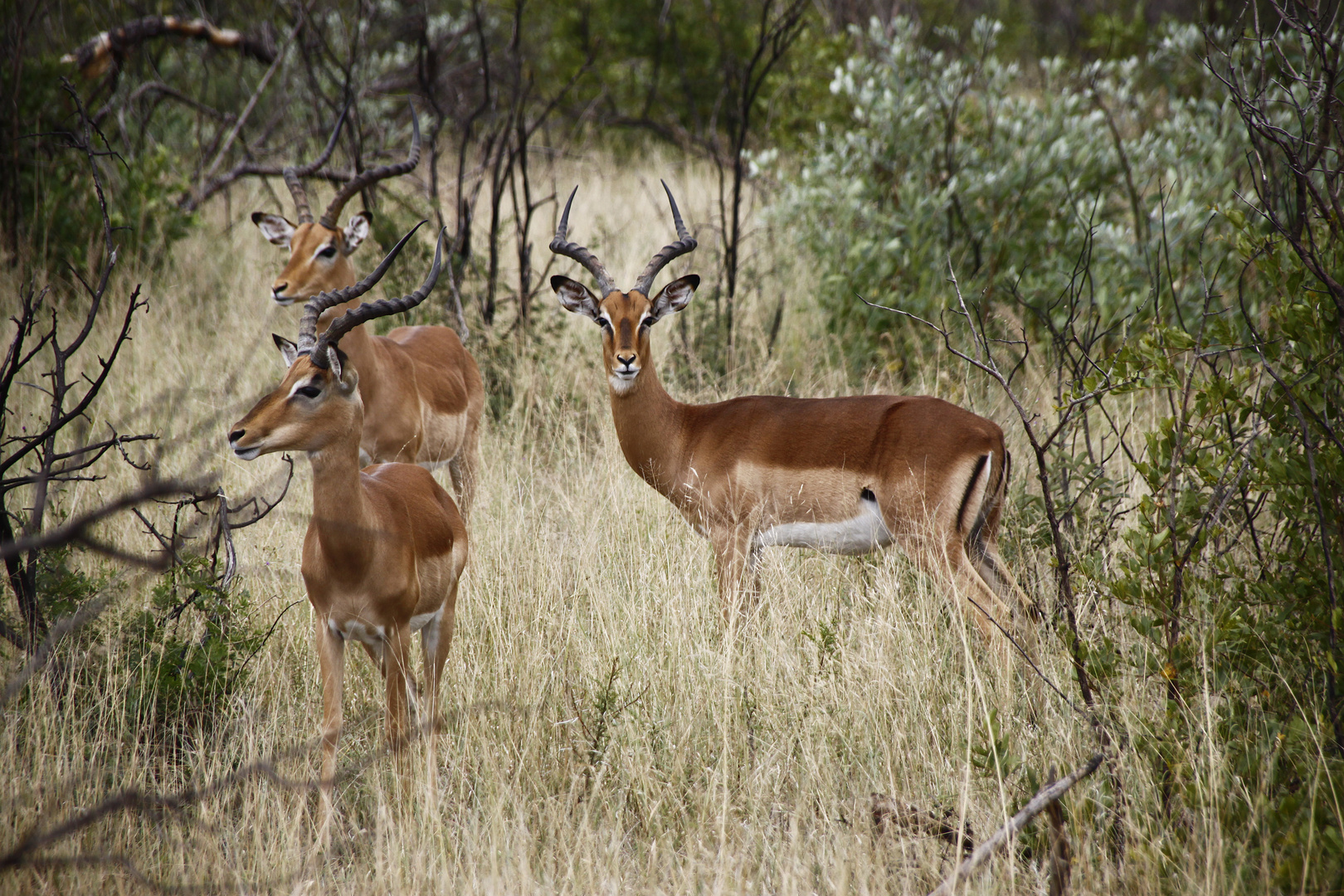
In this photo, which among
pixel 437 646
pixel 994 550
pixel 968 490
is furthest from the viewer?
pixel 994 550

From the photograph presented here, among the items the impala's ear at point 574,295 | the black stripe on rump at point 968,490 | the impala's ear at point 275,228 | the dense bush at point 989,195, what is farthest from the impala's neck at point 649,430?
the impala's ear at point 275,228

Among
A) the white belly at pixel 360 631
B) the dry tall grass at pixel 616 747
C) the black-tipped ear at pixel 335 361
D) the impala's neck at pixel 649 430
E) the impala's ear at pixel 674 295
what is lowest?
the dry tall grass at pixel 616 747

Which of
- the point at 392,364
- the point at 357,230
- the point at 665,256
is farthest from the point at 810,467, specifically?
the point at 357,230

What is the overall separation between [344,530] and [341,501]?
13 centimetres

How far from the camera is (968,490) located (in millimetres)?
4086

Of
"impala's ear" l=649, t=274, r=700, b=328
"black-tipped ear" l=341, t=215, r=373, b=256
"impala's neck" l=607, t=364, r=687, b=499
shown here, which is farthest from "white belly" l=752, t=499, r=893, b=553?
"black-tipped ear" l=341, t=215, r=373, b=256

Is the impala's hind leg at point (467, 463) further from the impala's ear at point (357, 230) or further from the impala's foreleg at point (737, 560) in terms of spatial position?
the impala's foreleg at point (737, 560)

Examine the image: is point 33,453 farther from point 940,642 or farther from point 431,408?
point 940,642

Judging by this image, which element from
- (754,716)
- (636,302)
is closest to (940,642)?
(754,716)

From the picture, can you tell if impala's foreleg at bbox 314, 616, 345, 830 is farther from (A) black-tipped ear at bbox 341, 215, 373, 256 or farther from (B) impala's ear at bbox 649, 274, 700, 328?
(A) black-tipped ear at bbox 341, 215, 373, 256

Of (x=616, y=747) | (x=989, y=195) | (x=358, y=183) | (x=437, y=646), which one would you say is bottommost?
(x=616, y=747)

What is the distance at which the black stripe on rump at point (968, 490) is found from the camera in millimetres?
4055

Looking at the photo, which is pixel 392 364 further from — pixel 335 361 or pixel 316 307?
pixel 335 361

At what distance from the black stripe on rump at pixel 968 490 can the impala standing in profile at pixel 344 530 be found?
6.65ft
